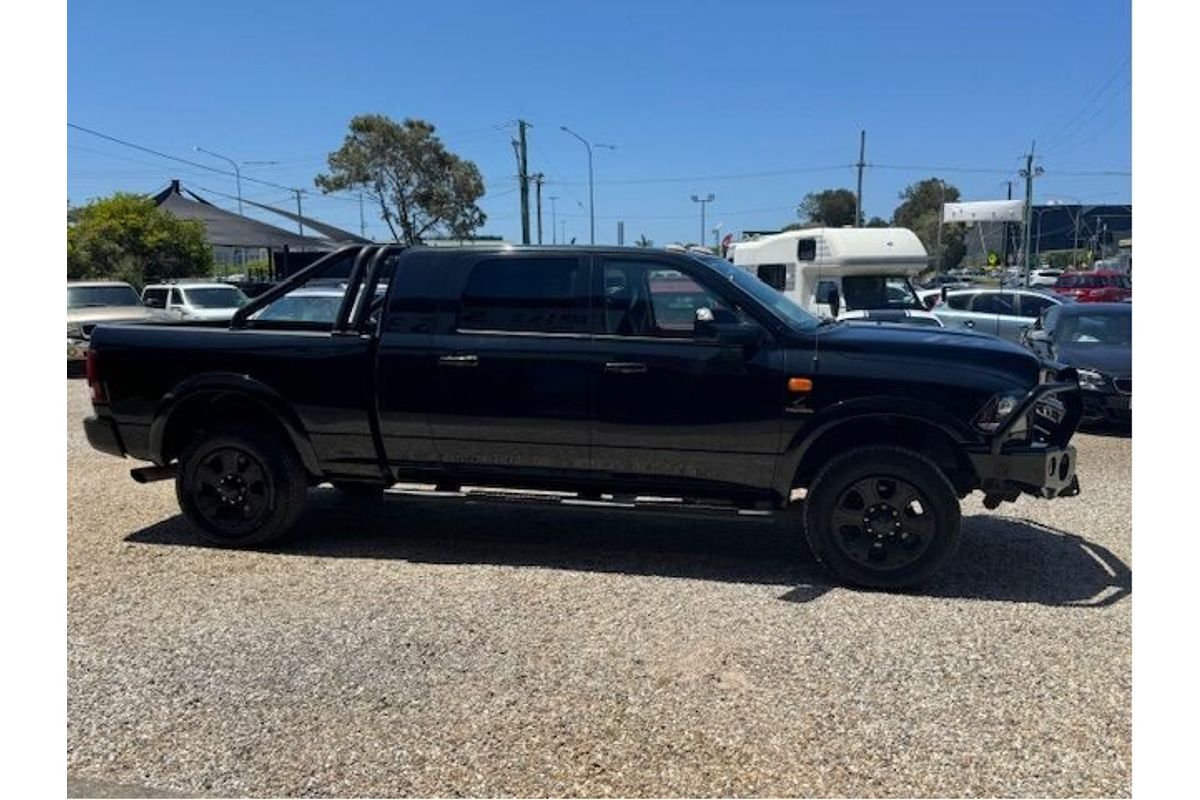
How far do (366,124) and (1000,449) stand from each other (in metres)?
44.5

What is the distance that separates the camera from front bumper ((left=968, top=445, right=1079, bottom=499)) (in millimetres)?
4902

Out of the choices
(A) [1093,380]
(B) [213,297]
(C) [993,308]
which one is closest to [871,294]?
(C) [993,308]

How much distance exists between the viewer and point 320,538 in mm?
6172

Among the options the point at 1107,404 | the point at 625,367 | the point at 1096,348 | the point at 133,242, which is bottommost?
the point at 1107,404

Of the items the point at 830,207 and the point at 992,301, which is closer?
the point at 992,301

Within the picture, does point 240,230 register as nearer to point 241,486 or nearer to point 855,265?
A: point 855,265

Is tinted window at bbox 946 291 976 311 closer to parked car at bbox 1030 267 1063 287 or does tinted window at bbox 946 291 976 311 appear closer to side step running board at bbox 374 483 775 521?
side step running board at bbox 374 483 775 521

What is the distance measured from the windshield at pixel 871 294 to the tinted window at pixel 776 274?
1372 mm

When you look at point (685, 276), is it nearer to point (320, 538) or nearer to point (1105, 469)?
point (320, 538)

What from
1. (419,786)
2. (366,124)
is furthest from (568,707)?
(366,124)

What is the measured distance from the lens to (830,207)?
93.6 metres

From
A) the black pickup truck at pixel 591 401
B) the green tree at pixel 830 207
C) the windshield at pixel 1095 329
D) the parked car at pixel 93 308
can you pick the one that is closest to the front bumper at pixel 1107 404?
the windshield at pixel 1095 329

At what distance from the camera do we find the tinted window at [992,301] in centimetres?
1792

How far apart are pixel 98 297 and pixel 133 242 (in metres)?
17.9
